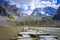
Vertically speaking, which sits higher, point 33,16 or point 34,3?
point 34,3

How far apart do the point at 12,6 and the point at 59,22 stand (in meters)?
1.08

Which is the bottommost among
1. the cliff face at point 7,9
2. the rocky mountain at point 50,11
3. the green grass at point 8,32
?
the green grass at point 8,32

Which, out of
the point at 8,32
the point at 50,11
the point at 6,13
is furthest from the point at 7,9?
the point at 50,11

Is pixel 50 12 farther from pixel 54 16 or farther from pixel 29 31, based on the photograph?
pixel 29 31

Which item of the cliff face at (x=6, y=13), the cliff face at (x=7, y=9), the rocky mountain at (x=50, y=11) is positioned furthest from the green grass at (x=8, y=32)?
the rocky mountain at (x=50, y=11)

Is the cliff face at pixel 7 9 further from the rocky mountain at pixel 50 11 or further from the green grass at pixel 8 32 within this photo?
the rocky mountain at pixel 50 11

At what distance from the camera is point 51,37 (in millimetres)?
3238

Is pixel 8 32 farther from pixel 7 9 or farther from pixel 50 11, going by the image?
pixel 50 11

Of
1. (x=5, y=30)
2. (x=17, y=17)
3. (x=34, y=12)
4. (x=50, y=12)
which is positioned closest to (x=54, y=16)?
(x=50, y=12)

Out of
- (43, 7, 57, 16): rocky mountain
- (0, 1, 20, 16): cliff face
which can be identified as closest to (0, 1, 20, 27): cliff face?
(0, 1, 20, 16): cliff face

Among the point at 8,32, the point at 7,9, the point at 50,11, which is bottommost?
the point at 8,32

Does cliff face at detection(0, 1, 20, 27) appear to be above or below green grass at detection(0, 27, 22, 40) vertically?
above

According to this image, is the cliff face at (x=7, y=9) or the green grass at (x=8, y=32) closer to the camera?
the green grass at (x=8, y=32)

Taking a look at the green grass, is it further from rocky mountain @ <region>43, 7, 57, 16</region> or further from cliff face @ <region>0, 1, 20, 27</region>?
rocky mountain @ <region>43, 7, 57, 16</region>
